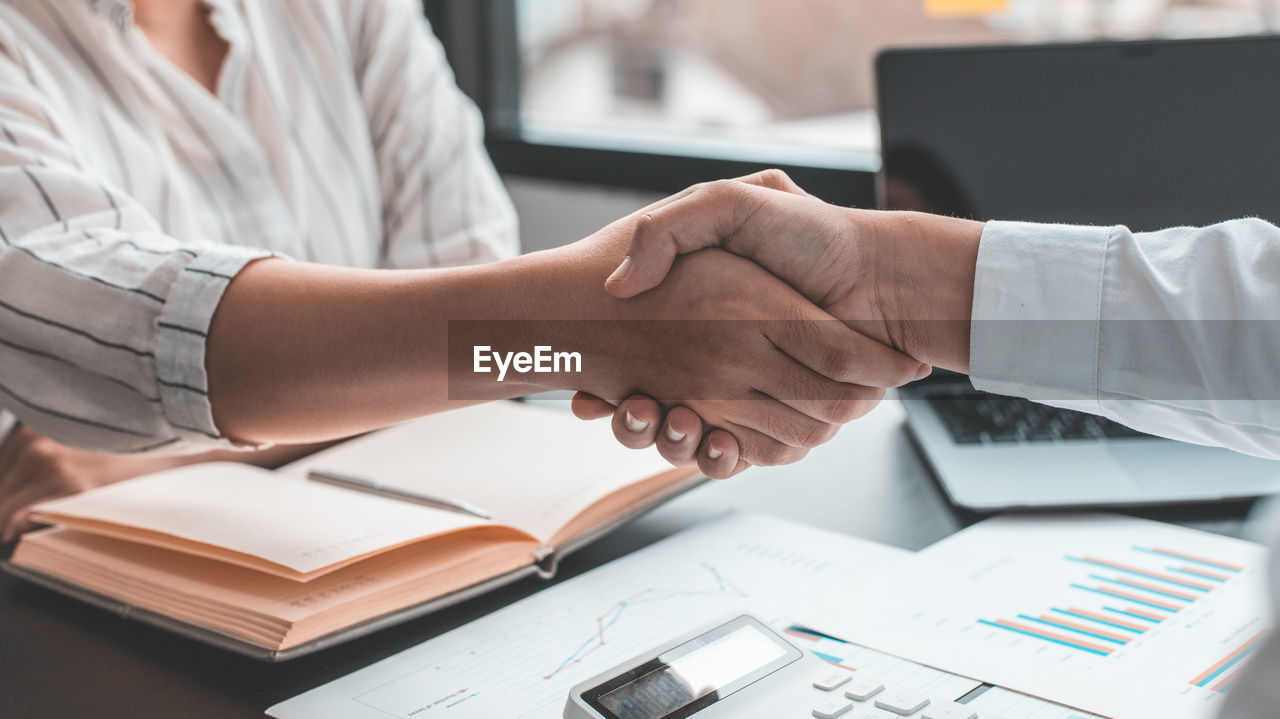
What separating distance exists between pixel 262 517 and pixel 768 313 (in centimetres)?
41

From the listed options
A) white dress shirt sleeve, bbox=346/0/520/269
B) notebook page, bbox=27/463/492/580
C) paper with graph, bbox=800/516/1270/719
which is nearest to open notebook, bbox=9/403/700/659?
notebook page, bbox=27/463/492/580

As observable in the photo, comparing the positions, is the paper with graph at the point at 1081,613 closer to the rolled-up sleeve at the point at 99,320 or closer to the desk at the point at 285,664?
the desk at the point at 285,664

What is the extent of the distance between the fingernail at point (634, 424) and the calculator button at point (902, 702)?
11.7 inches

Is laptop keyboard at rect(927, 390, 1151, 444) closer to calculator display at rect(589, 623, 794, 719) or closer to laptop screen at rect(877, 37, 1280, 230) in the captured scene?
laptop screen at rect(877, 37, 1280, 230)

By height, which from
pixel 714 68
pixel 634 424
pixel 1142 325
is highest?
pixel 714 68

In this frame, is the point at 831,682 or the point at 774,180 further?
the point at 774,180

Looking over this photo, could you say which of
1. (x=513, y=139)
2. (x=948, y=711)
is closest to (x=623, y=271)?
(x=948, y=711)

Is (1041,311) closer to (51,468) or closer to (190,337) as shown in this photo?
(190,337)

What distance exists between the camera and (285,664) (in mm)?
670

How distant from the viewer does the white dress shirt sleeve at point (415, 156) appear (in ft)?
4.48

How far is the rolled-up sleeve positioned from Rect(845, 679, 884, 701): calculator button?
20.5 inches

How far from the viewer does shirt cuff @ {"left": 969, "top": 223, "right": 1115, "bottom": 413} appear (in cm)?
73

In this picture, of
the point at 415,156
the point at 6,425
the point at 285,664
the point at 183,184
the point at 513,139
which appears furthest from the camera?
the point at 513,139

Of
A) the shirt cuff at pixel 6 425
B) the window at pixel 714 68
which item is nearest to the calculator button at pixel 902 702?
the shirt cuff at pixel 6 425
